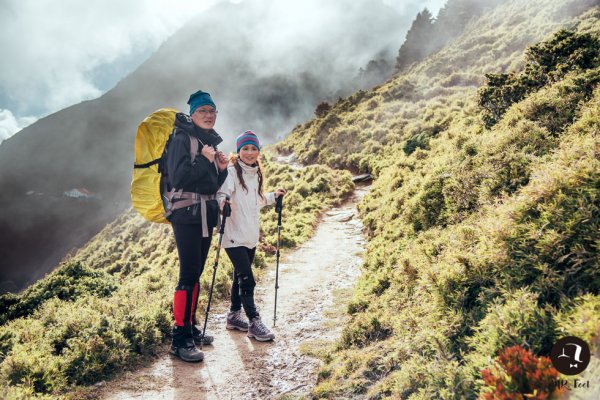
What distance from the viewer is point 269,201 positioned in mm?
6250

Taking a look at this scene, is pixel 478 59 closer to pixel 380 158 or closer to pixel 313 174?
pixel 380 158

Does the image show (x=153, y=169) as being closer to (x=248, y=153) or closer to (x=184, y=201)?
(x=184, y=201)

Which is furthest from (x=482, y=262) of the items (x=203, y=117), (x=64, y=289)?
(x=64, y=289)

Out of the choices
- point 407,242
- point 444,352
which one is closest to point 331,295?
point 407,242

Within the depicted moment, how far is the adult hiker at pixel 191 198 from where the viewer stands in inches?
188

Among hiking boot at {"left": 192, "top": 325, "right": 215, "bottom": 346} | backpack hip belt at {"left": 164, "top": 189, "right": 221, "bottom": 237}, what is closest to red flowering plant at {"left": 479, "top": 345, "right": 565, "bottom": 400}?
backpack hip belt at {"left": 164, "top": 189, "right": 221, "bottom": 237}

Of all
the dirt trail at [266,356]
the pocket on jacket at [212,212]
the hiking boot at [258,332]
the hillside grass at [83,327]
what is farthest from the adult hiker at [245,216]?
the hillside grass at [83,327]

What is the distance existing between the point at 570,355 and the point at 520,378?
387mm

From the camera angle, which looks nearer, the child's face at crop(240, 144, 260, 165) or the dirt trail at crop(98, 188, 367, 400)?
the dirt trail at crop(98, 188, 367, 400)

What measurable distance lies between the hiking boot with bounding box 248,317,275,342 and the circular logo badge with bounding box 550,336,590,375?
168 inches

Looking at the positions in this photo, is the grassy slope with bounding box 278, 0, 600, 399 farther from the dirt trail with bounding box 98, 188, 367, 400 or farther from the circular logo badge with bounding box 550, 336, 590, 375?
the dirt trail with bounding box 98, 188, 367, 400

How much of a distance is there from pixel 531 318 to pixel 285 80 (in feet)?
495

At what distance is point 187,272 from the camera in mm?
5059

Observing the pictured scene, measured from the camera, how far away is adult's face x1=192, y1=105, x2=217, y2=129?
5156 millimetres
